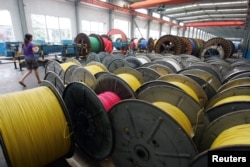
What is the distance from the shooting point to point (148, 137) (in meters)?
1.62

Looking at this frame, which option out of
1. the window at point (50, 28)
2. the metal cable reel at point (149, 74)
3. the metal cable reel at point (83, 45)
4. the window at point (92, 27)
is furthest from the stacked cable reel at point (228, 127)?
the window at point (92, 27)

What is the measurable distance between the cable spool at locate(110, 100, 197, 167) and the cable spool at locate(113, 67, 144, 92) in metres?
1.30

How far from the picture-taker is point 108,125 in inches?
76.0

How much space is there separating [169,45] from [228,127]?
7.76 m

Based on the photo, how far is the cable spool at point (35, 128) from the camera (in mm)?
1662

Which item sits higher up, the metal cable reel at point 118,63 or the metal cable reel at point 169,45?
the metal cable reel at point 169,45

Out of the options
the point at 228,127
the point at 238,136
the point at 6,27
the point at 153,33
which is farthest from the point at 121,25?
the point at 238,136

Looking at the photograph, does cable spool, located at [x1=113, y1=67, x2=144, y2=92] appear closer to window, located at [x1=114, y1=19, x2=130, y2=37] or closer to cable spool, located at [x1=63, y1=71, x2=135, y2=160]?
cable spool, located at [x1=63, y1=71, x2=135, y2=160]

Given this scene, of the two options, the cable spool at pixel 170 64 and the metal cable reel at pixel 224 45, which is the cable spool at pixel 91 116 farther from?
the metal cable reel at pixel 224 45

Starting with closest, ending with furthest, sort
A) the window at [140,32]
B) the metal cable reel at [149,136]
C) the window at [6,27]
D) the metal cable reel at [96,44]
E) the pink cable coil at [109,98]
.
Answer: the metal cable reel at [149,136] → the pink cable coil at [109,98] → the metal cable reel at [96,44] → the window at [6,27] → the window at [140,32]

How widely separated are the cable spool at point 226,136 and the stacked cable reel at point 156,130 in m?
0.20

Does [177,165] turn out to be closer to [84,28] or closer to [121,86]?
[121,86]

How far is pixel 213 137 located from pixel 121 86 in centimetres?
145

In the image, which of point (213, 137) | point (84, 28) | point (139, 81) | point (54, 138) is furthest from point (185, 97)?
point (84, 28)
